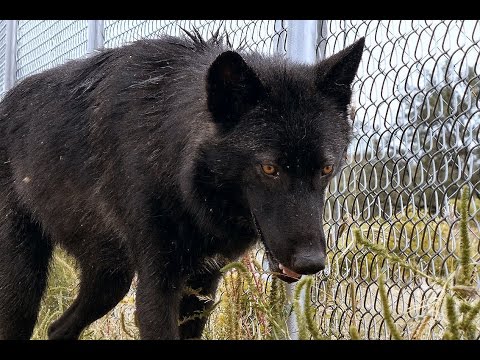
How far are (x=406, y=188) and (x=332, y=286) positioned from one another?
87 centimetres

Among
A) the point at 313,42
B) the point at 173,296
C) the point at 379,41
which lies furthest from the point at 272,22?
Answer: the point at 173,296

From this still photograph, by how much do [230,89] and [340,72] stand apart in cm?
56

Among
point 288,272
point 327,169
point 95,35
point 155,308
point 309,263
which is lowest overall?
point 155,308

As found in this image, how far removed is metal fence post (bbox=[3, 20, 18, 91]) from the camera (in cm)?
898

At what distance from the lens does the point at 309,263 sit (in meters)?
2.60

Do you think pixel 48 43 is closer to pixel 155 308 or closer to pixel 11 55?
pixel 11 55

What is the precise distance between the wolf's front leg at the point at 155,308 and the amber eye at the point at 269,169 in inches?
31.4

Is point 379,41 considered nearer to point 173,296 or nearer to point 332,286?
point 332,286

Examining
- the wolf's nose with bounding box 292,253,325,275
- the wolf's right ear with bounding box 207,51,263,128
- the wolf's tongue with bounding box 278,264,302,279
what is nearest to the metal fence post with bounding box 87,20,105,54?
the wolf's right ear with bounding box 207,51,263,128

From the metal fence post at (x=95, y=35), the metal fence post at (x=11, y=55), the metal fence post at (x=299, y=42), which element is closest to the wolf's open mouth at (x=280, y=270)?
the metal fence post at (x=299, y=42)

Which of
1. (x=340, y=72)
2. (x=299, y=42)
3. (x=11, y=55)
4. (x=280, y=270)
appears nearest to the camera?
(x=280, y=270)

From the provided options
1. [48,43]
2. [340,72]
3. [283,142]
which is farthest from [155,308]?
[48,43]

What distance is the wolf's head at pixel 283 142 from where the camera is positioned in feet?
8.96

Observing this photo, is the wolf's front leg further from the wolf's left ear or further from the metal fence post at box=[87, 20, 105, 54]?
the metal fence post at box=[87, 20, 105, 54]
